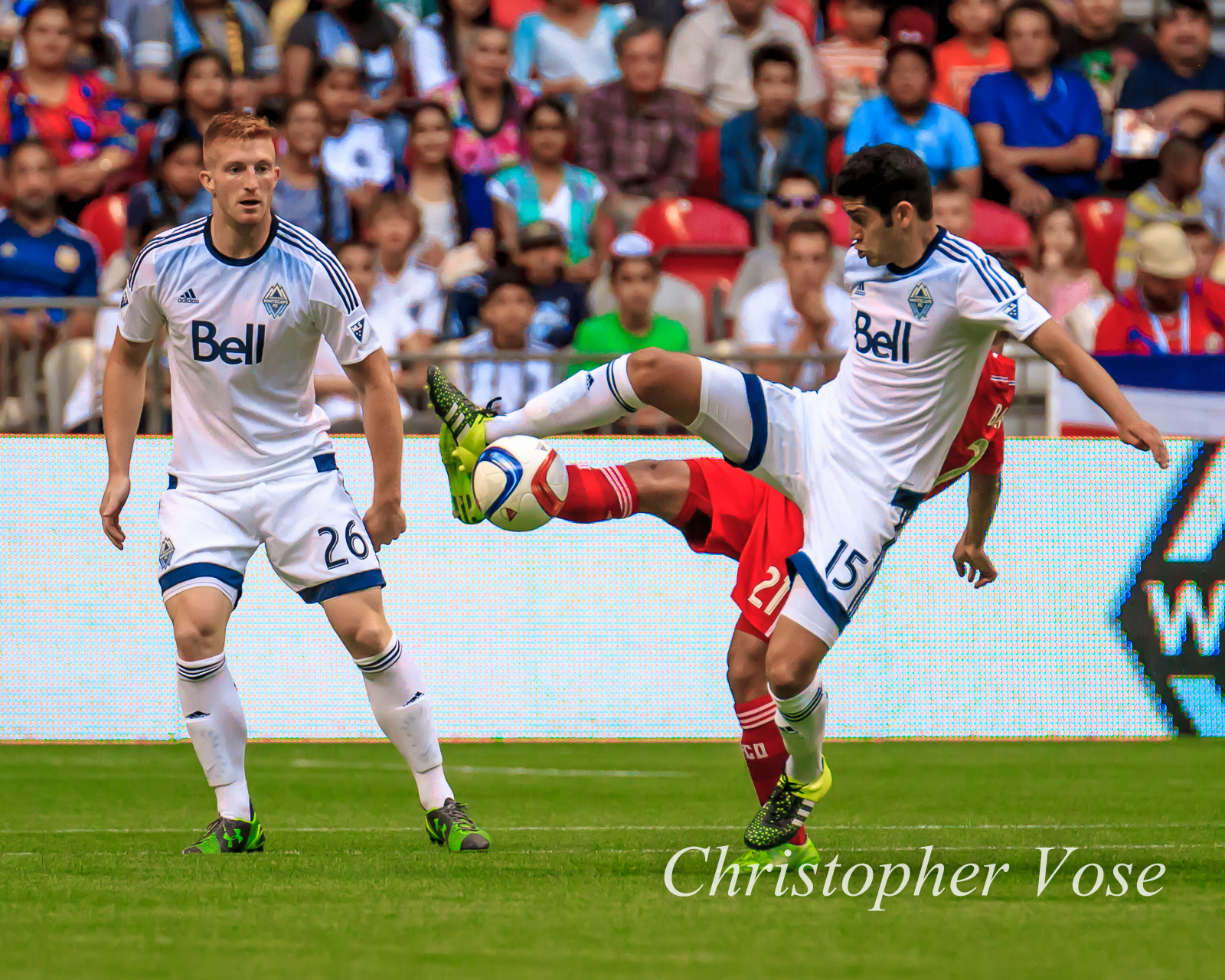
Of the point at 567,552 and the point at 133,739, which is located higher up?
the point at 567,552

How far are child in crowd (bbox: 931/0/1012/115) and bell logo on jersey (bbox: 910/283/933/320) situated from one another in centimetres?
961

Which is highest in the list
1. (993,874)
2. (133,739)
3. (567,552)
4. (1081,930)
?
(1081,930)

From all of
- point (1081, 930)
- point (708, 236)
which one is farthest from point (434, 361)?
point (1081, 930)

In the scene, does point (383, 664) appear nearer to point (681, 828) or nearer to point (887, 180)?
point (681, 828)

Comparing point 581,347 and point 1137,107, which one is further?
point 1137,107

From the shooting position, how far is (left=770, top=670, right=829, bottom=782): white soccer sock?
575cm

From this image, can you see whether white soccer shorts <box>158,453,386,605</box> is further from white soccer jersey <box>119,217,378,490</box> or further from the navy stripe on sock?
the navy stripe on sock

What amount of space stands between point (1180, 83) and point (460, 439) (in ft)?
35.7

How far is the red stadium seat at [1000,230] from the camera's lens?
44.1 feet

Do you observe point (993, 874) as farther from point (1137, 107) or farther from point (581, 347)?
point (1137, 107)

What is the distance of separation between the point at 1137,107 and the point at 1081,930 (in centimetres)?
1142

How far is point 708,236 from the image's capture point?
13.4m

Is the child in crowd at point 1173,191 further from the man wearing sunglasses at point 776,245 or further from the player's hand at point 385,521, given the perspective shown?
the player's hand at point 385,521

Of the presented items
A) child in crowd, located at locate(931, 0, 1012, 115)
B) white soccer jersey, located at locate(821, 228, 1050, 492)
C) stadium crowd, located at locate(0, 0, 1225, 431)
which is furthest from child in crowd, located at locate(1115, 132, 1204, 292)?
white soccer jersey, located at locate(821, 228, 1050, 492)
